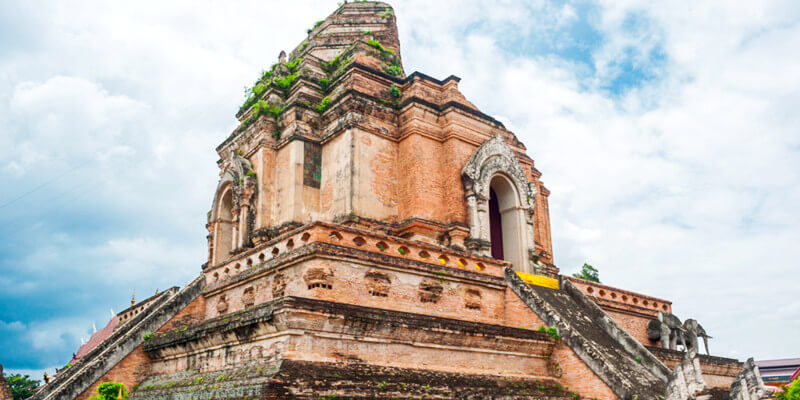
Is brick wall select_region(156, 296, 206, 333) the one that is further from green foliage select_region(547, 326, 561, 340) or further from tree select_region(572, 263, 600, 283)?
tree select_region(572, 263, 600, 283)

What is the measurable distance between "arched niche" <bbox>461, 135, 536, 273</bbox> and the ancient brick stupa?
0.06m

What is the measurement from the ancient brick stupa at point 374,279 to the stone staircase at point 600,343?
4 cm

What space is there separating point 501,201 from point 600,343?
635 centimetres

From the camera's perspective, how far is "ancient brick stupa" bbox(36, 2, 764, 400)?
9.45 m

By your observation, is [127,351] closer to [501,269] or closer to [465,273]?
[465,273]

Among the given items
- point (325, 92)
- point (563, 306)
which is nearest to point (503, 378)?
point (563, 306)

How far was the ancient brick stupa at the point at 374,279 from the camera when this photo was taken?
945cm

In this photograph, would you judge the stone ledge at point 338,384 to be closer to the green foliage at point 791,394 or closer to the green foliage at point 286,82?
the green foliage at point 791,394

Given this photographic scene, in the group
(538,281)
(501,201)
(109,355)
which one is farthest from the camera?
(501,201)

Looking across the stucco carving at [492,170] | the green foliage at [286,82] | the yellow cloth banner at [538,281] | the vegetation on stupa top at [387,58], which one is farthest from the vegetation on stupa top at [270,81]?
the yellow cloth banner at [538,281]

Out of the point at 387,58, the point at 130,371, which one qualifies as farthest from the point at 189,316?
the point at 387,58

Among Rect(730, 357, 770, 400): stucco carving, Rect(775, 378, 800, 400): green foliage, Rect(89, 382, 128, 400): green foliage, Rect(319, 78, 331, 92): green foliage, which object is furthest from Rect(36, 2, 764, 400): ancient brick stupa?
Rect(775, 378, 800, 400): green foliage

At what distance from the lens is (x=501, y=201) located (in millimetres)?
17906

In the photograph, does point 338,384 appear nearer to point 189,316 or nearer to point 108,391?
point 108,391
